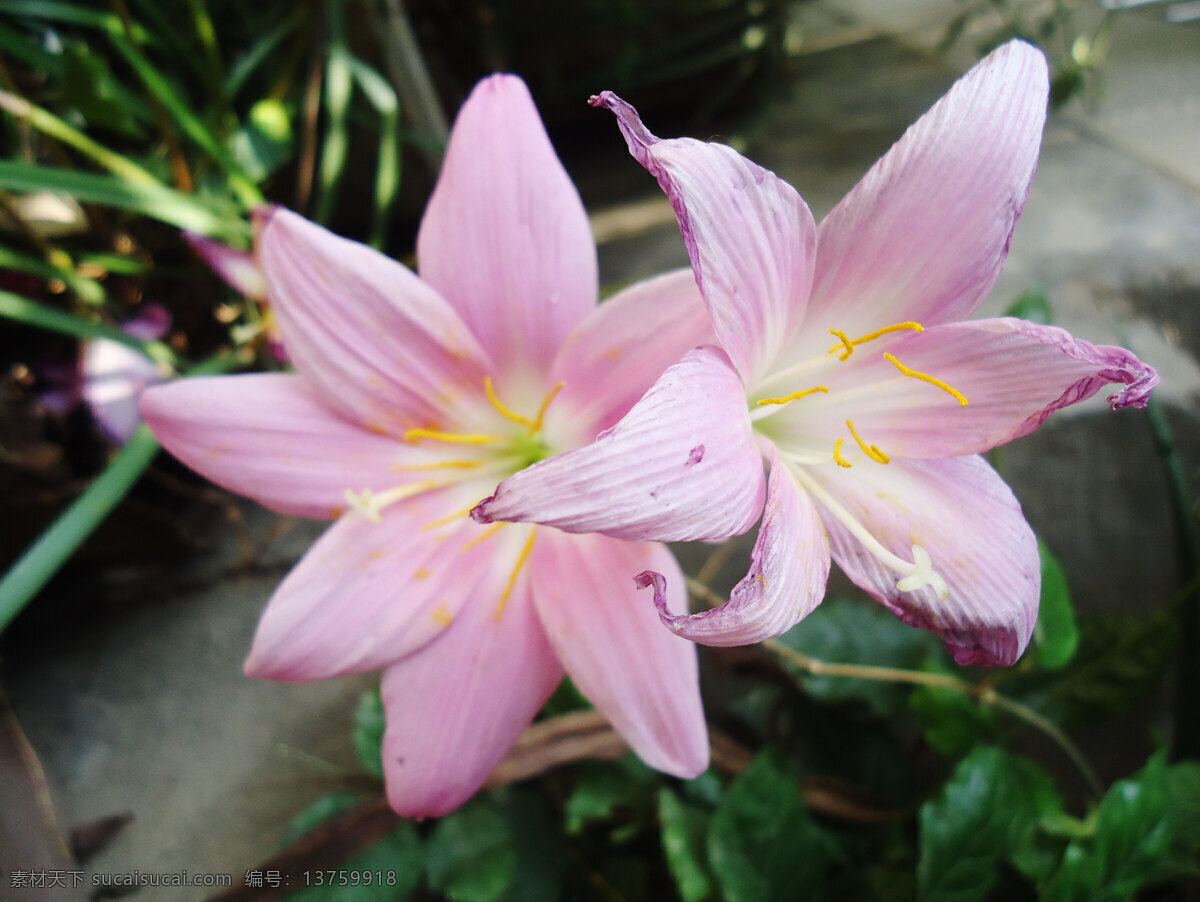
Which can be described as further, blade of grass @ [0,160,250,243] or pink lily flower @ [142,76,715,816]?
blade of grass @ [0,160,250,243]

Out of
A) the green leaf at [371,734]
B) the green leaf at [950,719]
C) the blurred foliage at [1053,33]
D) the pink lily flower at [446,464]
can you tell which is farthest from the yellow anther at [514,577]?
→ the blurred foliage at [1053,33]

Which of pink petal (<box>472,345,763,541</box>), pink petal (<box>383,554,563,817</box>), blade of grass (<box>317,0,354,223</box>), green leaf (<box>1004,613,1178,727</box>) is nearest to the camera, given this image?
pink petal (<box>472,345,763,541</box>)

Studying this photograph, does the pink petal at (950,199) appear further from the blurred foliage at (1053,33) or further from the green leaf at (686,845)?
the blurred foliage at (1053,33)

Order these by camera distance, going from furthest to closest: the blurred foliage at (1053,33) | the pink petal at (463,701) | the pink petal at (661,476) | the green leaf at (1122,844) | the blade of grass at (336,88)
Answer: the blurred foliage at (1053,33)
the blade of grass at (336,88)
the green leaf at (1122,844)
the pink petal at (463,701)
the pink petal at (661,476)

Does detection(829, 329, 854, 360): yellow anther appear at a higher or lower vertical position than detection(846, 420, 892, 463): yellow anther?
higher

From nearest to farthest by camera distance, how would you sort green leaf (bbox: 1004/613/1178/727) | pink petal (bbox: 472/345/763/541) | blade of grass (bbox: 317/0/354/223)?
pink petal (bbox: 472/345/763/541)
green leaf (bbox: 1004/613/1178/727)
blade of grass (bbox: 317/0/354/223)

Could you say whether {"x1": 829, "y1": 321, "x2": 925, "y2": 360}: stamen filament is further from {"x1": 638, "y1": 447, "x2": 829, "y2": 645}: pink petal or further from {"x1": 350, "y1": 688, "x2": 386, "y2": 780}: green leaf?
{"x1": 350, "y1": 688, "x2": 386, "y2": 780}: green leaf

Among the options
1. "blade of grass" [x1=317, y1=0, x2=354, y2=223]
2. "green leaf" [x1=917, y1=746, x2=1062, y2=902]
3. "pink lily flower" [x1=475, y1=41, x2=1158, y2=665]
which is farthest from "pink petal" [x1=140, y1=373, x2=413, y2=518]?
"blade of grass" [x1=317, y1=0, x2=354, y2=223]
